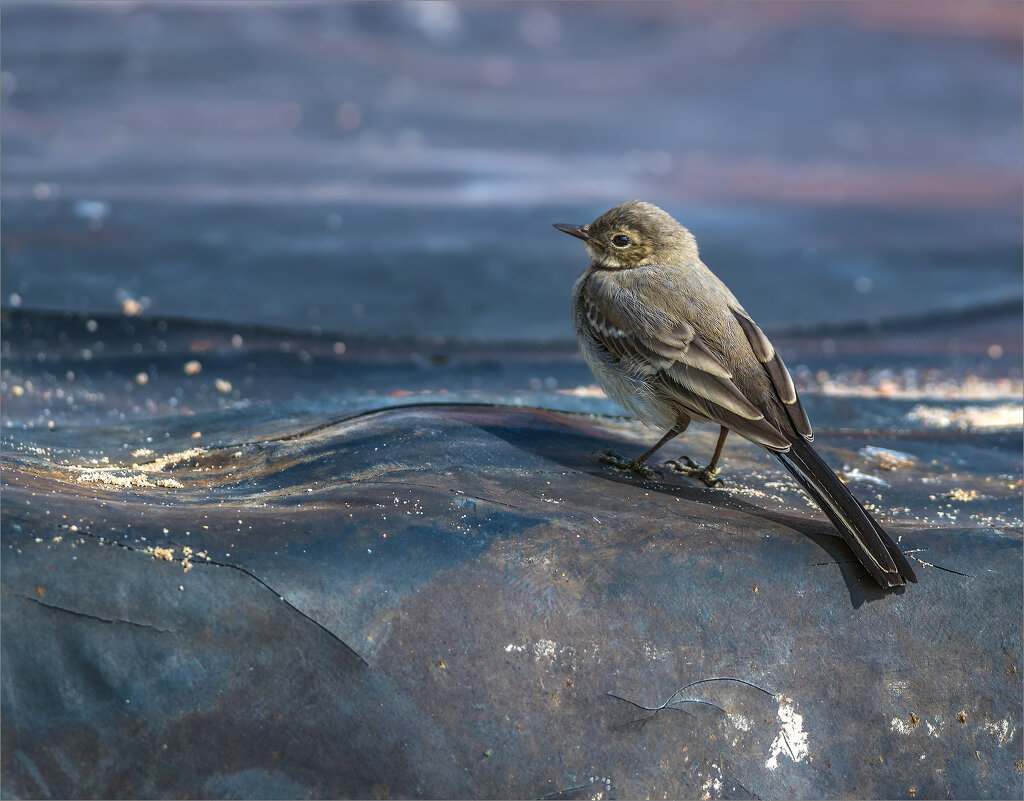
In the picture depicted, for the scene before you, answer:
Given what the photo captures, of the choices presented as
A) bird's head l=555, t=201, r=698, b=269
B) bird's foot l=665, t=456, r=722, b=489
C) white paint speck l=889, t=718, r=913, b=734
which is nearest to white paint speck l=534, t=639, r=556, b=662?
white paint speck l=889, t=718, r=913, b=734

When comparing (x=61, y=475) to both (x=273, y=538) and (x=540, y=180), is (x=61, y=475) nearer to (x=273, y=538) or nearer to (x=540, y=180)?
(x=273, y=538)

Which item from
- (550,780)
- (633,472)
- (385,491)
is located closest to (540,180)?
(633,472)

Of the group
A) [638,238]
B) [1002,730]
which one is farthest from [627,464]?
[1002,730]

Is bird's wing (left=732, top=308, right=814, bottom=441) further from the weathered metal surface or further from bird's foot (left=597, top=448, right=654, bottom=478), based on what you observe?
bird's foot (left=597, top=448, right=654, bottom=478)

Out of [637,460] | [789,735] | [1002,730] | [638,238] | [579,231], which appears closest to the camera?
[789,735]

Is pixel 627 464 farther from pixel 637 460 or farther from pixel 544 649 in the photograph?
pixel 544 649

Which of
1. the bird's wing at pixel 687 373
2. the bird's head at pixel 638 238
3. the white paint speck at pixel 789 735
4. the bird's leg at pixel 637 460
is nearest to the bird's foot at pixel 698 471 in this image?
the bird's leg at pixel 637 460
